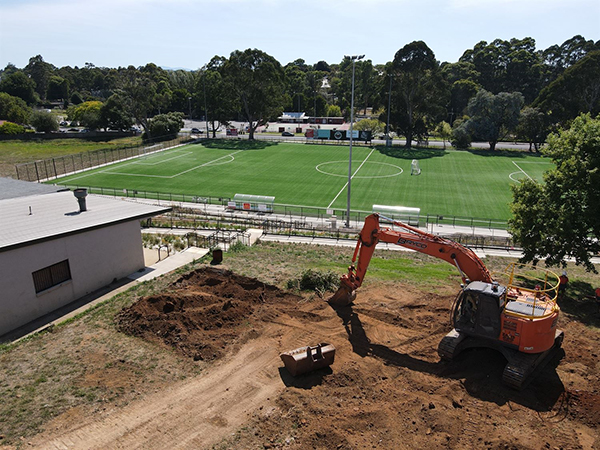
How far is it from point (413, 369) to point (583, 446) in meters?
5.86

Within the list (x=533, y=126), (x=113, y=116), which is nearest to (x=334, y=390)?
(x=533, y=126)

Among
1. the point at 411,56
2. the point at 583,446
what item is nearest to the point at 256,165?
the point at 411,56

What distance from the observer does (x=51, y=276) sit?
23203 millimetres

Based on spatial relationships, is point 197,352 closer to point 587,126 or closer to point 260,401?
point 260,401

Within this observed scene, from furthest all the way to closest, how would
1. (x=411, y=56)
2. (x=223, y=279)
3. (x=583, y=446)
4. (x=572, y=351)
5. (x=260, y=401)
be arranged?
1. (x=411, y=56)
2. (x=223, y=279)
3. (x=572, y=351)
4. (x=260, y=401)
5. (x=583, y=446)

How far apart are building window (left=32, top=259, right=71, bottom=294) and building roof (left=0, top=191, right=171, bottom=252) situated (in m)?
1.78

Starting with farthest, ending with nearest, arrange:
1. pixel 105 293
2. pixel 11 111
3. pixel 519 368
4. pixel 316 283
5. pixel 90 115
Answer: pixel 11 111 → pixel 90 115 → pixel 105 293 → pixel 316 283 → pixel 519 368

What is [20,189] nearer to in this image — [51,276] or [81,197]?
[81,197]

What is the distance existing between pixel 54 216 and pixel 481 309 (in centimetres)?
2407

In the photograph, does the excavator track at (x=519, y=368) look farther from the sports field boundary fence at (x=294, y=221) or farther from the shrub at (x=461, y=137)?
the shrub at (x=461, y=137)

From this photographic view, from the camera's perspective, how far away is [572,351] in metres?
18.4

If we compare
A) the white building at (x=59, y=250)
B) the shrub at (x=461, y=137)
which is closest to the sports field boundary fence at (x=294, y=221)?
the white building at (x=59, y=250)

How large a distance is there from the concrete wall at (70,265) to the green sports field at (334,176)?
2877 cm

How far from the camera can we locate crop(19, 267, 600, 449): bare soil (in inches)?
524
